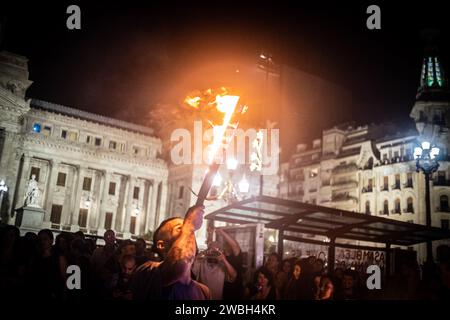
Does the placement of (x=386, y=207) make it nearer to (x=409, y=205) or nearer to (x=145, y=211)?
(x=409, y=205)

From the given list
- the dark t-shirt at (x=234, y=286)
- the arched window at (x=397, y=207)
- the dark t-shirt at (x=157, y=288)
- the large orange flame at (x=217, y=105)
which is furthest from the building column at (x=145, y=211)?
the dark t-shirt at (x=157, y=288)

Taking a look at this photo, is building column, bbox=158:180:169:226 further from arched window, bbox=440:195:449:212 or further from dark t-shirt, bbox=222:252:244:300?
dark t-shirt, bbox=222:252:244:300

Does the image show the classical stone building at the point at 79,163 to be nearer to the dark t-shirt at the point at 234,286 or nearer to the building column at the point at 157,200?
the building column at the point at 157,200

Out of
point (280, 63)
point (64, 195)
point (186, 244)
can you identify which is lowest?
point (186, 244)

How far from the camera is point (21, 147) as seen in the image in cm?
4384

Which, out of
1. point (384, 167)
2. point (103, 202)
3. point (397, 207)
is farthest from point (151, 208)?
point (397, 207)

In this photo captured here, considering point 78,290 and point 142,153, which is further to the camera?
point 142,153

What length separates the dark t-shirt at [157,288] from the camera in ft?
11.4

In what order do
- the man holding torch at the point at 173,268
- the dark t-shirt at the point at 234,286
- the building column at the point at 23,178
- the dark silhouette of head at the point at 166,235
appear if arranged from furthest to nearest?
the building column at the point at 23,178
the dark t-shirt at the point at 234,286
the dark silhouette of head at the point at 166,235
the man holding torch at the point at 173,268

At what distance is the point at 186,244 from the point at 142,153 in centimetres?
5072

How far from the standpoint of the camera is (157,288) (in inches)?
138

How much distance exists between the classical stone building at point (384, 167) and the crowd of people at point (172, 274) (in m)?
38.9
